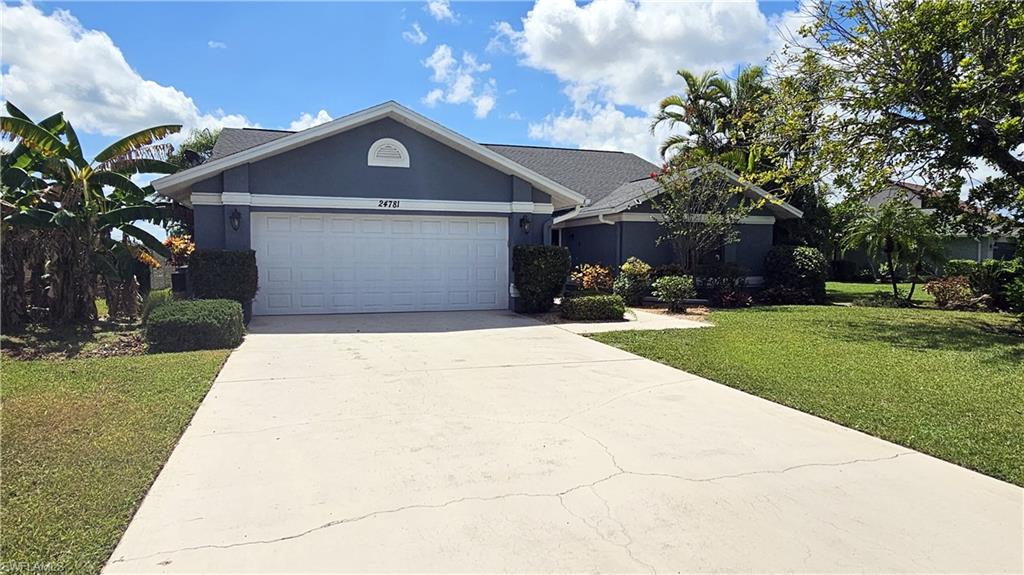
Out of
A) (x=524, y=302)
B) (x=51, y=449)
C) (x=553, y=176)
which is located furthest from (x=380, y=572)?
(x=553, y=176)

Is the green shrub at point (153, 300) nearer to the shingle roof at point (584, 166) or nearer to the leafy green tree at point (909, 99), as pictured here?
the shingle roof at point (584, 166)

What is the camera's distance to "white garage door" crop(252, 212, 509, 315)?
12.6 metres

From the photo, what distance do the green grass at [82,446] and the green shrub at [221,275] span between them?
367cm

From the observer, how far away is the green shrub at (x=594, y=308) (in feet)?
40.5

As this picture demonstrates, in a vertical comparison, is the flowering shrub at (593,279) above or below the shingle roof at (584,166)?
below

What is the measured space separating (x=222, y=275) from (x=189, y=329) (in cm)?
278

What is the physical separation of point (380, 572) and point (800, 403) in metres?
4.74

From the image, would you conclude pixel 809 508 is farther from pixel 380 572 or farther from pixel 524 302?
pixel 524 302

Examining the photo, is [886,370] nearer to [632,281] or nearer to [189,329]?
[632,281]

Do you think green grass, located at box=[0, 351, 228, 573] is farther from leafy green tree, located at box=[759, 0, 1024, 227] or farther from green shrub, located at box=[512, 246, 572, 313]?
leafy green tree, located at box=[759, 0, 1024, 227]

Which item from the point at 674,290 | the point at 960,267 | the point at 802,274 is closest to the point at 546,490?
the point at 674,290

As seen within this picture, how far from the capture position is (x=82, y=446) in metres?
4.33

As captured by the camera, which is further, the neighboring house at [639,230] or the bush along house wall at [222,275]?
the neighboring house at [639,230]

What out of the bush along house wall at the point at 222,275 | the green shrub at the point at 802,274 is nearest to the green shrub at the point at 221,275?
the bush along house wall at the point at 222,275
